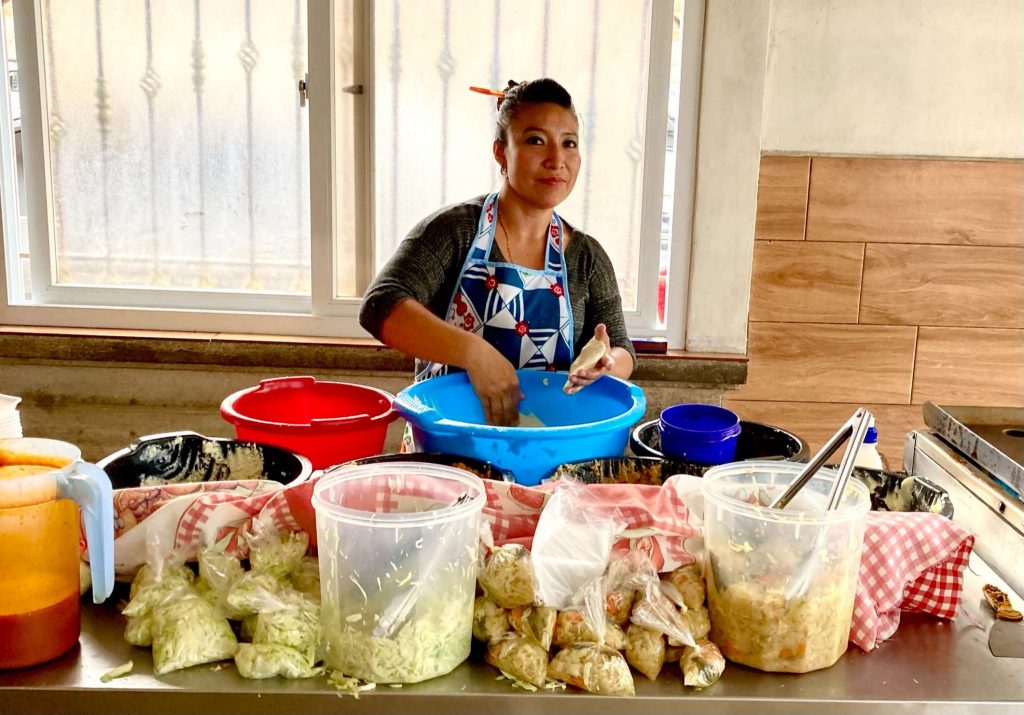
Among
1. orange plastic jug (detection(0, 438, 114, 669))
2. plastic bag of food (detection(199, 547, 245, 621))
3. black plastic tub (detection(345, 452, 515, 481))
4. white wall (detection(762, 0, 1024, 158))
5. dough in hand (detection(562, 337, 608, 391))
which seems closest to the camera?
orange plastic jug (detection(0, 438, 114, 669))

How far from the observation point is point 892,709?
884mm

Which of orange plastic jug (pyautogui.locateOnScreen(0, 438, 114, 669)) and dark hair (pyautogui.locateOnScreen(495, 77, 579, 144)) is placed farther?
dark hair (pyautogui.locateOnScreen(495, 77, 579, 144))

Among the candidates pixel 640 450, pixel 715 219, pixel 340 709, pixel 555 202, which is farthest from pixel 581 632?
pixel 715 219

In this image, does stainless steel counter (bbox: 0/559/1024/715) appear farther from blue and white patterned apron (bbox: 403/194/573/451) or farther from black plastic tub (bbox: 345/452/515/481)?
blue and white patterned apron (bbox: 403/194/573/451)

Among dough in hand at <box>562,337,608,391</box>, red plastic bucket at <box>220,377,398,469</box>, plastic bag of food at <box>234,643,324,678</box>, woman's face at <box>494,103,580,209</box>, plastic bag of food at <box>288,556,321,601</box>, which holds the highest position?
woman's face at <box>494,103,580,209</box>

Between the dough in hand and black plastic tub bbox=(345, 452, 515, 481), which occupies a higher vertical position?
the dough in hand

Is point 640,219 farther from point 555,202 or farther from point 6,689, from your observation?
point 6,689

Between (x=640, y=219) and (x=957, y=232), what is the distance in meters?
0.96

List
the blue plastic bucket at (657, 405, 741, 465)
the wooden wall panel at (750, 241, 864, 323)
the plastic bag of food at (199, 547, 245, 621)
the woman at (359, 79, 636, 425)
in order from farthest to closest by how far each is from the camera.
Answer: the wooden wall panel at (750, 241, 864, 323), the woman at (359, 79, 636, 425), the blue plastic bucket at (657, 405, 741, 465), the plastic bag of food at (199, 547, 245, 621)

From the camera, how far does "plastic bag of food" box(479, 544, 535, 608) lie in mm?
937

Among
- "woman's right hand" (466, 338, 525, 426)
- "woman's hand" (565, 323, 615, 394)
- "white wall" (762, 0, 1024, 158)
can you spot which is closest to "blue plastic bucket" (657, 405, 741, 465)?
"woman's hand" (565, 323, 615, 394)

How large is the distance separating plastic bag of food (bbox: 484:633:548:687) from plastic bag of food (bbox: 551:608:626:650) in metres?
0.03

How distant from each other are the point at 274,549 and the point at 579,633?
1.22 ft

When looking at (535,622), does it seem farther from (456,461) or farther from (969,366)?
(969,366)
